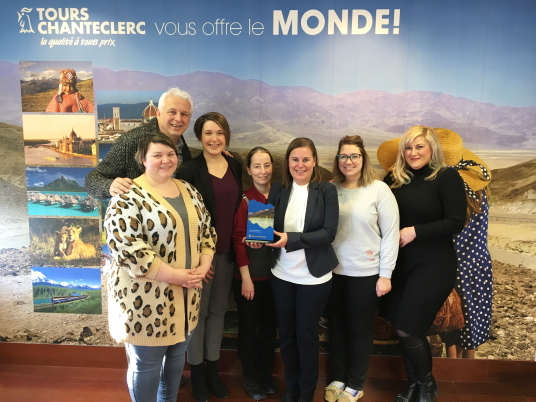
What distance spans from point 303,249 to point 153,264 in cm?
80

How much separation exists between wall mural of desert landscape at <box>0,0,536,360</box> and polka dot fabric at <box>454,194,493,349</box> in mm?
66

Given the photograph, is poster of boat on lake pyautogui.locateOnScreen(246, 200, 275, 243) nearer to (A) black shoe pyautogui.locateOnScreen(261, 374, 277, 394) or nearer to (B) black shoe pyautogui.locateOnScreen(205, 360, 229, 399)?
(B) black shoe pyautogui.locateOnScreen(205, 360, 229, 399)

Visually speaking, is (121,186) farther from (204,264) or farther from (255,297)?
(255,297)

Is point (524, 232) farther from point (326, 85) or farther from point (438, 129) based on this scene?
point (326, 85)

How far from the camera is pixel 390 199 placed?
1983 mm

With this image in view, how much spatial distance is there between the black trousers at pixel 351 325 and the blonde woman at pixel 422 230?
0.66ft

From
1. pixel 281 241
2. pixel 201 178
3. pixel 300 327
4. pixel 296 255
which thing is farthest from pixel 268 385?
pixel 201 178

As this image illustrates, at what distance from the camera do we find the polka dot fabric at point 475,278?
2443mm

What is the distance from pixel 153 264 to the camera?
1.56m

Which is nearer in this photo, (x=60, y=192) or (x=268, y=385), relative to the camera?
(x=268, y=385)

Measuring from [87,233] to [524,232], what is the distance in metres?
3.20

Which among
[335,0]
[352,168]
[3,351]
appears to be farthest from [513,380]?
[3,351]

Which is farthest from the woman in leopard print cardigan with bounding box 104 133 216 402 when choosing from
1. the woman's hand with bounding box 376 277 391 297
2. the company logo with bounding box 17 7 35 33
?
the company logo with bounding box 17 7 35 33

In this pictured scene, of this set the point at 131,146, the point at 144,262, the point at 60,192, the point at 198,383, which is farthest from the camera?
the point at 60,192
